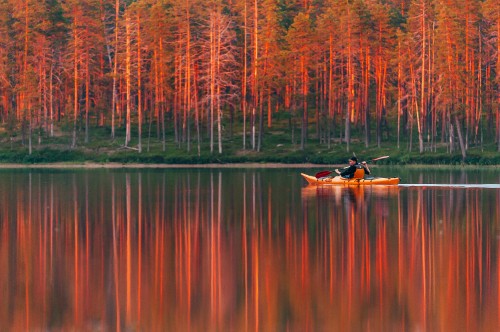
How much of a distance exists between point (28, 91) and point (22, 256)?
67.3m

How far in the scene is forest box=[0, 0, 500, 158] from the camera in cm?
8612

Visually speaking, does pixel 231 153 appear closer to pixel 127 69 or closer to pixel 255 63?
pixel 255 63

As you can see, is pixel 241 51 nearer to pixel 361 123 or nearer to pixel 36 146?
pixel 361 123

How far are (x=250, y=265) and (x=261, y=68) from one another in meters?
69.9

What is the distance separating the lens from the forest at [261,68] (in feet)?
283

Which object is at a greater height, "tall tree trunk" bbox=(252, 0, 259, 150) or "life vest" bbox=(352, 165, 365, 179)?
"tall tree trunk" bbox=(252, 0, 259, 150)

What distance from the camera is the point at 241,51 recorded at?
103 meters

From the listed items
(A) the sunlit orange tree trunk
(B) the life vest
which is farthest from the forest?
(B) the life vest

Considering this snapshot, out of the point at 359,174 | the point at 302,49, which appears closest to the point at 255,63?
the point at 302,49

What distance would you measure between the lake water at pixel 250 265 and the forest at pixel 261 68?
45668mm

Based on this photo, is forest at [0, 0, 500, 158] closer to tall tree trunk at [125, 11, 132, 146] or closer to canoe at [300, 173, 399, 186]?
tall tree trunk at [125, 11, 132, 146]

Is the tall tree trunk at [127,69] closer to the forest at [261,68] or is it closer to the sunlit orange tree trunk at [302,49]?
the forest at [261,68]

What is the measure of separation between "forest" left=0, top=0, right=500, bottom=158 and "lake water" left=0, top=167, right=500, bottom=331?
1798 inches

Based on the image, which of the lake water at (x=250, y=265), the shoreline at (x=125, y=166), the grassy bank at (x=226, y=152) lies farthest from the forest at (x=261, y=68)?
the lake water at (x=250, y=265)
